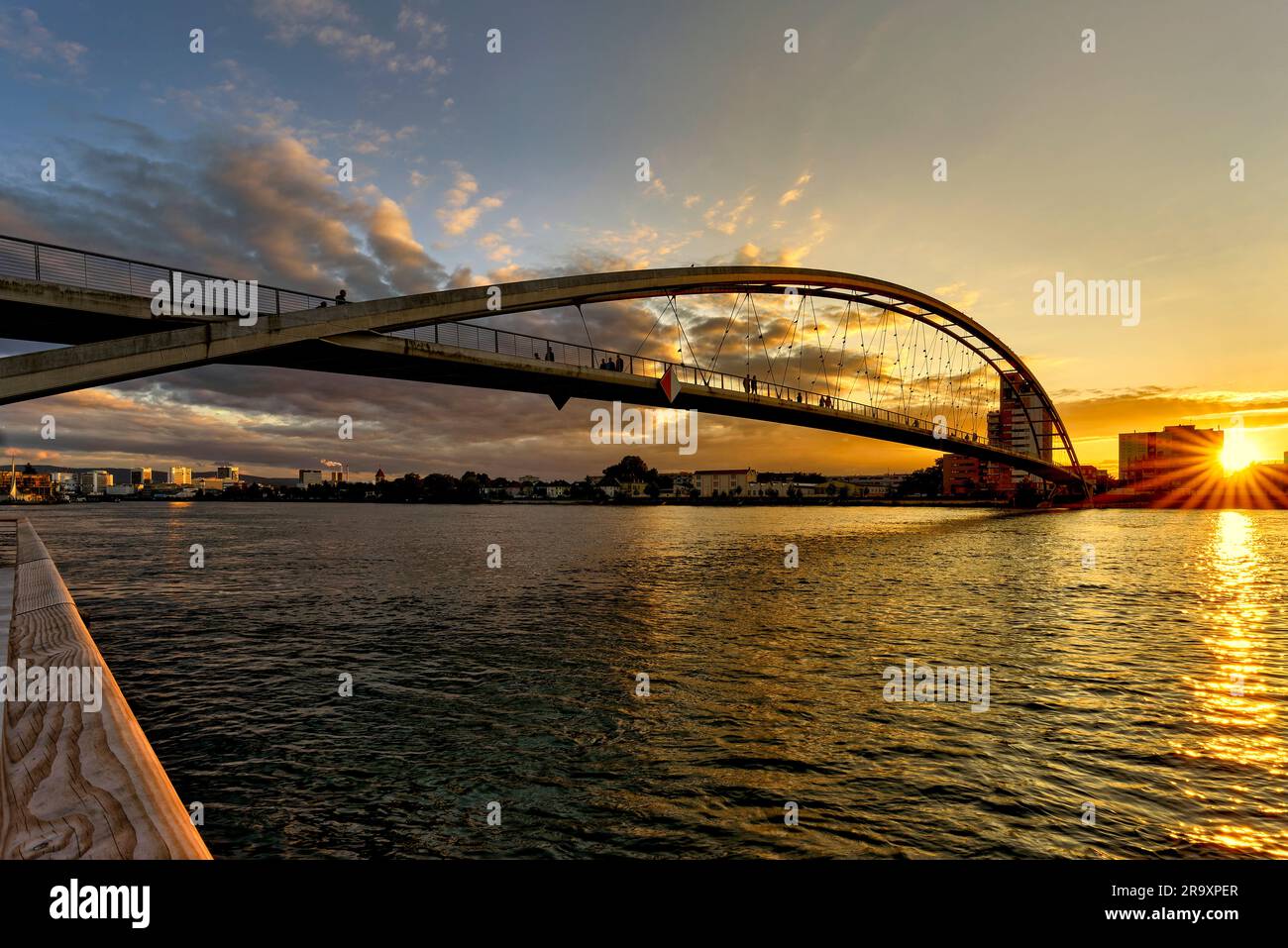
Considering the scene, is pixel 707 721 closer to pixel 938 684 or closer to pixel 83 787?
pixel 938 684

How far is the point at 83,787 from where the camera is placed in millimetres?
2822

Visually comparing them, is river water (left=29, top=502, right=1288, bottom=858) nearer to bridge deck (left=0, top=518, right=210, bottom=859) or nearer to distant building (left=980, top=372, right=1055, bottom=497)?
bridge deck (left=0, top=518, right=210, bottom=859)

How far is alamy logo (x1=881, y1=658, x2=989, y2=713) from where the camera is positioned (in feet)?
35.9

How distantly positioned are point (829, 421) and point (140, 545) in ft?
185

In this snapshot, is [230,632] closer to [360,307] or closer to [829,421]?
[360,307]

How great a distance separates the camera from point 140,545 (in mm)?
46031

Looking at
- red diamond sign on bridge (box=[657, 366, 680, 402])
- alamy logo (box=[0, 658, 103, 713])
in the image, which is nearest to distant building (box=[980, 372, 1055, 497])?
red diamond sign on bridge (box=[657, 366, 680, 402])

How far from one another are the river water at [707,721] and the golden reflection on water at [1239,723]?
2.1 inches

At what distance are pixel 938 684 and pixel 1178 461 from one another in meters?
225
